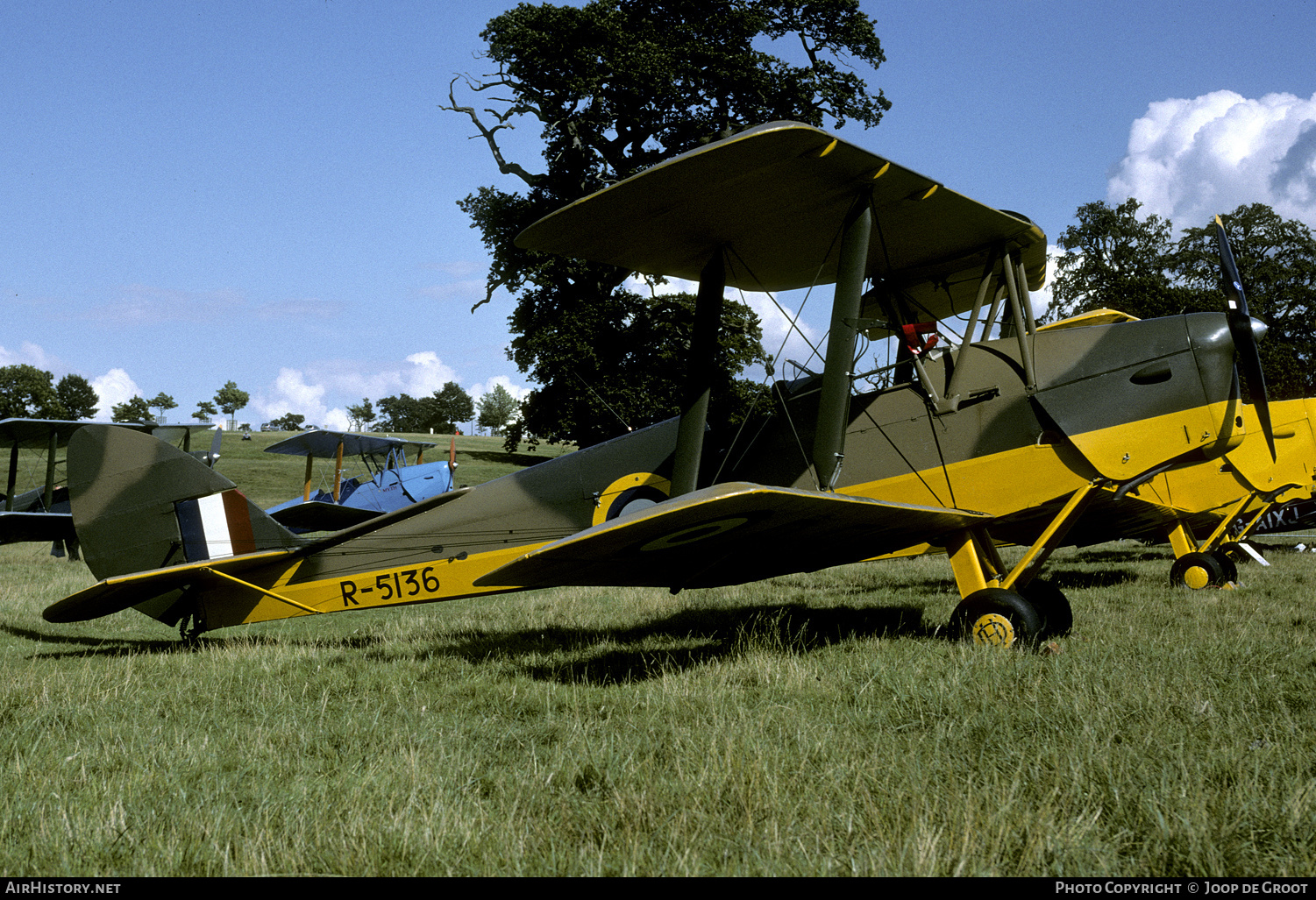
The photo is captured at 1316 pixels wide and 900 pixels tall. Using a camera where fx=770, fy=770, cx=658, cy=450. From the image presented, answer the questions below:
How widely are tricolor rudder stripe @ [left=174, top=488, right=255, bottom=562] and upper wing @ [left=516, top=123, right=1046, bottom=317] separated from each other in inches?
126

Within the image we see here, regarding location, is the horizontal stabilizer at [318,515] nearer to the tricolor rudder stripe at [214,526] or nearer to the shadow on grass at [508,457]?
the tricolor rudder stripe at [214,526]

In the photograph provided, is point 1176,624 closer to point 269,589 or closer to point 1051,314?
point 269,589

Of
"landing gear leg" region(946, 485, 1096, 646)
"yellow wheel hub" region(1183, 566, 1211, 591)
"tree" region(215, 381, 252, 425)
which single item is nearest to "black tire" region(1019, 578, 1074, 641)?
"landing gear leg" region(946, 485, 1096, 646)

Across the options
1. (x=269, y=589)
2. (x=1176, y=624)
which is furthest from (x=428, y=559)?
(x=1176, y=624)

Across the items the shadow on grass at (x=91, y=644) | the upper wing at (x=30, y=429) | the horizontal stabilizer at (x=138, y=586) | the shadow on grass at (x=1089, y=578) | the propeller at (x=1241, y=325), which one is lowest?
the shadow on grass at (x=1089, y=578)

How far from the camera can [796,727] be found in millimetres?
3086

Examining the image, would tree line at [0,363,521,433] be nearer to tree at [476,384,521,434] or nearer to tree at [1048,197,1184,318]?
tree at [476,384,521,434]

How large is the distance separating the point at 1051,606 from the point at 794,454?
2.07 metres

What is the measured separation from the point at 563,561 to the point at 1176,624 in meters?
4.60

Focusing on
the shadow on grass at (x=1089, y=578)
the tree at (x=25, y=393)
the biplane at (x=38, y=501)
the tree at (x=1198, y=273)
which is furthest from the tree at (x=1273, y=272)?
the tree at (x=25, y=393)

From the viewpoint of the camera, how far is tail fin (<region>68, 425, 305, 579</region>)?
596 cm

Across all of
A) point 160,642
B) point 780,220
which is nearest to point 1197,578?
point 780,220

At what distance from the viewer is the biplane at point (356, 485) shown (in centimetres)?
1592

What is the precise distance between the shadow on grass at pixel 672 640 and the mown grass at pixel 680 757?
0.07 m
